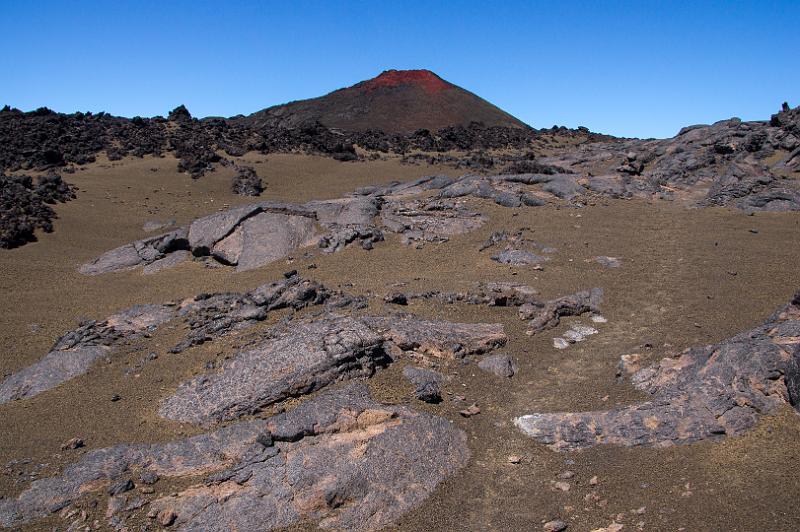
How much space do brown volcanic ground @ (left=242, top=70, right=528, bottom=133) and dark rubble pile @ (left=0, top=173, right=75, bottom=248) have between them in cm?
3520

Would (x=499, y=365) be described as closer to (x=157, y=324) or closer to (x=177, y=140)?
(x=157, y=324)

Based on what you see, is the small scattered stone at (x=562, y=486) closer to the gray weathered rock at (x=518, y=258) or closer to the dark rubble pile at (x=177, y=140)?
the gray weathered rock at (x=518, y=258)

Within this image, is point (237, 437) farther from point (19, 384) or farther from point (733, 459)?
point (733, 459)

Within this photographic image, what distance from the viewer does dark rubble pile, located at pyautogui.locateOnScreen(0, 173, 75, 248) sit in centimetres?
2053

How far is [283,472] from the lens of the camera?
25.0 ft

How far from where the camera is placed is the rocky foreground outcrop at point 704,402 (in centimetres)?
780

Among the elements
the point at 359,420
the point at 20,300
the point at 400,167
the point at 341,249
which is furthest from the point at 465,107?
the point at 359,420

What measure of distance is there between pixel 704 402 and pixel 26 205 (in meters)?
25.0

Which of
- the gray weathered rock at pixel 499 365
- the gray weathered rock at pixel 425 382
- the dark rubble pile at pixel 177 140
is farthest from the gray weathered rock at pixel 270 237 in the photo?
the dark rubble pile at pixel 177 140

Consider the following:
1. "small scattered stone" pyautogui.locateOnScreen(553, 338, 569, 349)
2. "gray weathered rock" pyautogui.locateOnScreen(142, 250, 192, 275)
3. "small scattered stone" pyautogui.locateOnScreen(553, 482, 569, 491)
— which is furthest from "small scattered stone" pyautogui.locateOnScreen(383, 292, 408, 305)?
"gray weathered rock" pyautogui.locateOnScreen(142, 250, 192, 275)

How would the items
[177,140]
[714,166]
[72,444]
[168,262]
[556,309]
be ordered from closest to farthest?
1. [72,444]
2. [556,309]
3. [168,262]
4. [714,166]
5. [177,140]

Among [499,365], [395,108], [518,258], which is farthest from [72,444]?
[395,108]

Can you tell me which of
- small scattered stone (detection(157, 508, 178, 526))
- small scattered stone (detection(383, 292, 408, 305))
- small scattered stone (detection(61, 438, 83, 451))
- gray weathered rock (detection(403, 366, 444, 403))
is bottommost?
small scattered stone (detection(157, 508, 178, 526))

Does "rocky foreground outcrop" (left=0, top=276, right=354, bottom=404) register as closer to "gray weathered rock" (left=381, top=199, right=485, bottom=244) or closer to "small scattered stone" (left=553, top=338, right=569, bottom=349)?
"small scattered stone" (left=553, top=338, right=569, bottom=349)
